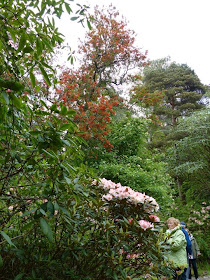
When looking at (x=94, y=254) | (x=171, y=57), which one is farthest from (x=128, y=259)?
(x=171, y=57)

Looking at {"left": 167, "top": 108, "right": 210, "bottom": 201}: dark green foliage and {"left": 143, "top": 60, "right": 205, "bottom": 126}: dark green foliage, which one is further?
{"left": 143, "top": 60, "right": 205, "bottom": 126}: dark green foliage

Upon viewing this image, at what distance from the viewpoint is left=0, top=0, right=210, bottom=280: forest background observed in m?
1.47

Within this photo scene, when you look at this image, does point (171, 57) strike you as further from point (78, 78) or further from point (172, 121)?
point (78, 78)

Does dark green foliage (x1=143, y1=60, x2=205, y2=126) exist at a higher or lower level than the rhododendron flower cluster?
higher

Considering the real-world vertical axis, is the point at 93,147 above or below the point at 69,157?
above

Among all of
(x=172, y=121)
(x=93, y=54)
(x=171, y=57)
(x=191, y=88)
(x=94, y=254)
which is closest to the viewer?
(x=94, y=254)

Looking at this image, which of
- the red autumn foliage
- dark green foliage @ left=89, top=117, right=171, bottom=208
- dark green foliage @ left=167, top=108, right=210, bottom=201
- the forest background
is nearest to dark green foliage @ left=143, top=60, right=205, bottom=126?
the forest background

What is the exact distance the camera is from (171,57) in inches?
885

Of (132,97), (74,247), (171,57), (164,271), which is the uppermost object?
(171,57)

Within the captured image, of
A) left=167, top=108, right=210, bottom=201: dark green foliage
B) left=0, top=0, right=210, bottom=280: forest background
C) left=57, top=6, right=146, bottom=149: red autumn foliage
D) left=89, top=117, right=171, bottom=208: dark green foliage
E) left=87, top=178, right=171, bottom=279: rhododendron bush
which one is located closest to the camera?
left=0, top=0, right=210, bottom=280: forest background

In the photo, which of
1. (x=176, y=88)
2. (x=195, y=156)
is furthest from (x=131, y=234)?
(x=176, y=88)

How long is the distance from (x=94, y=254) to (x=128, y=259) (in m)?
0.31

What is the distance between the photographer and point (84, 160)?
19.0 ft

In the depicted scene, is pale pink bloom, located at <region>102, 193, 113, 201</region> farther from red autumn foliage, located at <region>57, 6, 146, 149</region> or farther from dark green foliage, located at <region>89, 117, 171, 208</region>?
red autumn foliage, located at <region>57, 6, 146, 149</region>
